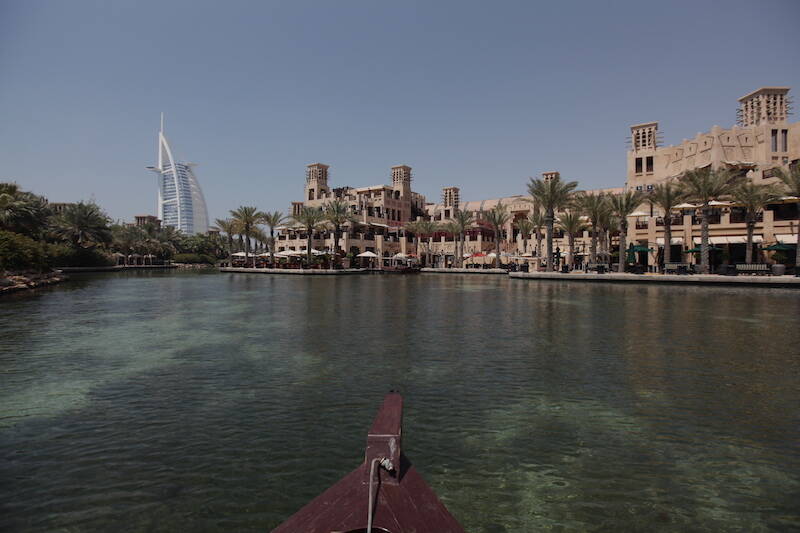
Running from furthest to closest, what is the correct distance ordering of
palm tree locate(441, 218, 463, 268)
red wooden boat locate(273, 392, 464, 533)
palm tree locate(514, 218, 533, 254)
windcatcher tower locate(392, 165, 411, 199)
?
windcatcher tower locate(392, 165, 411, 199)
palm tree locate(441, 218, 463, 268)
palm tree locate(514, 218, 533, 254)
red wooden boat locate(273, 392, 464, 533)

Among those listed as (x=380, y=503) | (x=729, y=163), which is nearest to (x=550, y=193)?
(x=729, y=163)

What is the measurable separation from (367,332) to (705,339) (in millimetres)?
10918

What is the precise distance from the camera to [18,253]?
113ft

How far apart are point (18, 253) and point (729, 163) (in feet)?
235

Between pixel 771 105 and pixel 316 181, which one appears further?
pixel 316 181

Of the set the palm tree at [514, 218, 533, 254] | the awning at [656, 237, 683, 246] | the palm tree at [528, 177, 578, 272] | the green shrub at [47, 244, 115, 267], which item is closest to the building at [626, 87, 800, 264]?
the awning at [656, 237, 683, 246]

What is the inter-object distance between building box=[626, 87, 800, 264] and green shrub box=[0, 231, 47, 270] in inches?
2361

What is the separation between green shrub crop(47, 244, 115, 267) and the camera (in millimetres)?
65312

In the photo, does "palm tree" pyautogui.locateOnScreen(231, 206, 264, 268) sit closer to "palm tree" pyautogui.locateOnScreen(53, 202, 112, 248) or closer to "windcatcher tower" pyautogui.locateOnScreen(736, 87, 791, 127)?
"palm tree" pyautogui.locateOnScreen(53, 202, 112, 248)

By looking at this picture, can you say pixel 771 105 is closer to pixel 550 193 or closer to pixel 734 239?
pixel 734 239

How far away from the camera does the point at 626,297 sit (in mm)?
27938

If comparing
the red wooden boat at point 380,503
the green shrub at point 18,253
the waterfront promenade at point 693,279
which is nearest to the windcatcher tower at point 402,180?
the waterfront promenade at point 693,279

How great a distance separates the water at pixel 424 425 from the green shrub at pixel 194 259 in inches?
3808

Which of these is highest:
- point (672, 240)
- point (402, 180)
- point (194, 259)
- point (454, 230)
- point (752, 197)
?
point (402, 180)
